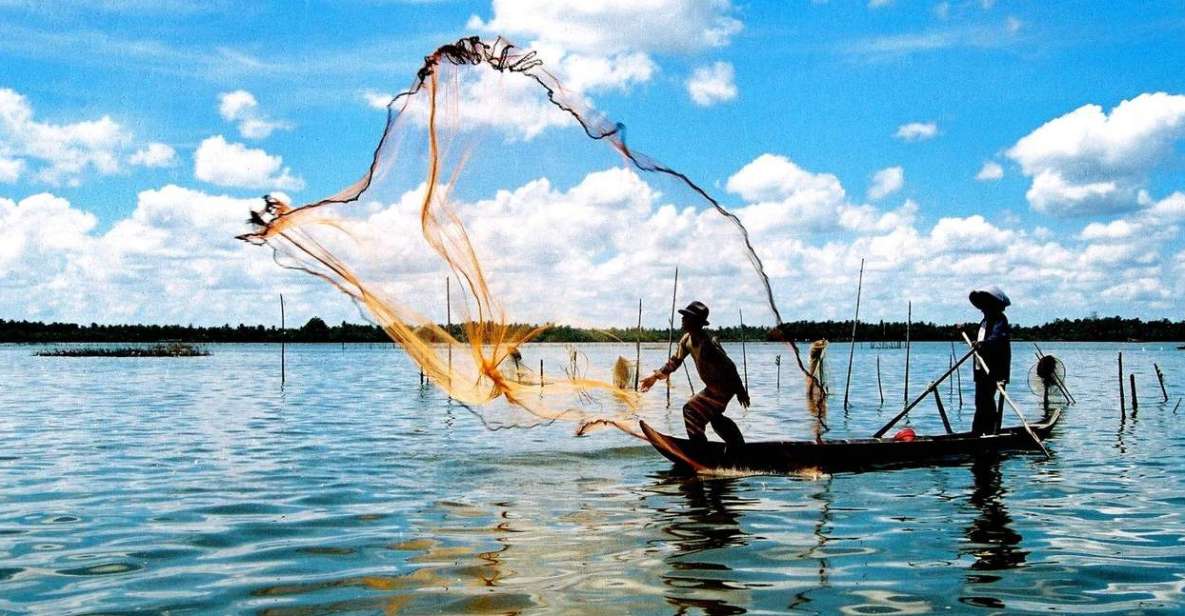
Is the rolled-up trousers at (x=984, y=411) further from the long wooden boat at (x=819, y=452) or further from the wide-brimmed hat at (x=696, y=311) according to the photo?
the wide-brimmed hat at (x=696, y=311)

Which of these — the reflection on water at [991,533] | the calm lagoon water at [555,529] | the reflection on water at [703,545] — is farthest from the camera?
the reflection on water at [991,533]

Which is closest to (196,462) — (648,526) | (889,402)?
(648,526)

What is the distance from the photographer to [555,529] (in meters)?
8.41

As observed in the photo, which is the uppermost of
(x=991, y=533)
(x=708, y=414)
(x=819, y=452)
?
(x=708, y=414)

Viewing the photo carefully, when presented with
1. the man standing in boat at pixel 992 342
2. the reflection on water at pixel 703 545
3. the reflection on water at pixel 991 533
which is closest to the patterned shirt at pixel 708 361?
the reflection on water at pixel 703 545

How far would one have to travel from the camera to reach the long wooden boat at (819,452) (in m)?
11.1

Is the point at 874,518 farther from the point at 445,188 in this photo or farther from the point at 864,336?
the point at 864,336

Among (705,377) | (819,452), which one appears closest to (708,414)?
(705,377)

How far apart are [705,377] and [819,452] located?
77.5 inches

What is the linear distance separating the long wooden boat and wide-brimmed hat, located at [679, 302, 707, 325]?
1.49 meters

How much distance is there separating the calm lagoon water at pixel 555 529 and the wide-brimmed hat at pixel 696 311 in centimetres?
63

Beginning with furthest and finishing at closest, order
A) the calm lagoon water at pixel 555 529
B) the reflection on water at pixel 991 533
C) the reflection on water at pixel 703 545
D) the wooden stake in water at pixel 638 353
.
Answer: the wooden stake in water at pixel 638 353
the reflection on water at pixel 991 533
the calm lagoon water at pixel 555 529
the reflection on water at pixel 703 545

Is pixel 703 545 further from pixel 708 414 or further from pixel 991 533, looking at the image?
pixel 708 414

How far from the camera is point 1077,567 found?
282 inches
